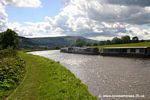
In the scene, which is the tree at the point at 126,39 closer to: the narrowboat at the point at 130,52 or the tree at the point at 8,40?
the narrowboat at the point at 130,52

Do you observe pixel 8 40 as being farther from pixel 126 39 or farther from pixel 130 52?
pixel 126 39

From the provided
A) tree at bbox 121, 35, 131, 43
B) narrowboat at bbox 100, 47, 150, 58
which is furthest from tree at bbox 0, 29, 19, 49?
tree at bbox 121, 35, 131, 43

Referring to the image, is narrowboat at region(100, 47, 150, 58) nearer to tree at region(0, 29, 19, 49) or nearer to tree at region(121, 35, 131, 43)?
tree at region(0, 29, 19, 49)

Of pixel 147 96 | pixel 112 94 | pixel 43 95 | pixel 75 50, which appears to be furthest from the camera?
pixel 75 50

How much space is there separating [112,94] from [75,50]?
119 meters

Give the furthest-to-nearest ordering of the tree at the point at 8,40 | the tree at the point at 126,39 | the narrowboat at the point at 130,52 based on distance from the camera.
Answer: the tree at the point at 126,39, the tree at the point at 8,40, the narrowboat at the point at 130,52

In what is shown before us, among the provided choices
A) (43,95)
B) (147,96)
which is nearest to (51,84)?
(43,95)

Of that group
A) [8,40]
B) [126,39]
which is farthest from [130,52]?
[126,39]

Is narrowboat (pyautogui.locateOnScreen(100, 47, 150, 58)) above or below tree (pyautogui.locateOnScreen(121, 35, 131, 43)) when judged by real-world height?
below

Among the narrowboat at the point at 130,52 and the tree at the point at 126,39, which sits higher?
the tree at the point at 126,39

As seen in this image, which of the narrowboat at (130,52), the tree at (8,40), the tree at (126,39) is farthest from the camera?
the tree at (126,39)

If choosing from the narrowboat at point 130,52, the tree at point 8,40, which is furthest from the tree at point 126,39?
the tree at point 8,40

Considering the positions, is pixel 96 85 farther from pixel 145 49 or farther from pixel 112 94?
pixel 145 49

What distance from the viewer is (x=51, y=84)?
75.4 feet
